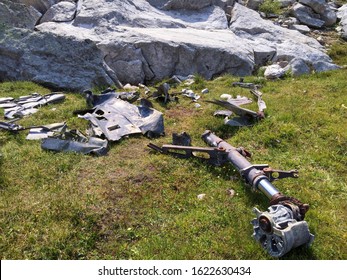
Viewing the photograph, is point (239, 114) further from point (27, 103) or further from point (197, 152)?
point (27, 103)

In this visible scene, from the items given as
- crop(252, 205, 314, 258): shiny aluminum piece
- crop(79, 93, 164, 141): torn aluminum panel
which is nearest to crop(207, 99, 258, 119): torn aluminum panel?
crop(79, 93, 164, 141): torn aluminum panel

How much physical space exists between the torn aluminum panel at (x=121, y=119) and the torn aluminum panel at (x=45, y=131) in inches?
24.6

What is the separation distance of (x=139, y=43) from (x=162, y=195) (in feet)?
25.2

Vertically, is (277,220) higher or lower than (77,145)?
higher

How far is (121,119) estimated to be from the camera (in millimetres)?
6758

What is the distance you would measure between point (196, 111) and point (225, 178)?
3053mm

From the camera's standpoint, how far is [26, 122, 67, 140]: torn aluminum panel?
20.0 feet

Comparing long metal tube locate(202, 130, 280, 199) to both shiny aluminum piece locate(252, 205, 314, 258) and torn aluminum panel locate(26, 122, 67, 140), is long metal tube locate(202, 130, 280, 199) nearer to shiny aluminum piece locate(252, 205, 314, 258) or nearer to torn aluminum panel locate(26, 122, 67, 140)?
shiny aluminum piece locate(252, 205, 314, 258)

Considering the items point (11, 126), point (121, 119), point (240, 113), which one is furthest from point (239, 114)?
point (11, 126)

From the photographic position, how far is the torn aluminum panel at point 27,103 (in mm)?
7242

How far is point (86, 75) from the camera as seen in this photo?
9469mm

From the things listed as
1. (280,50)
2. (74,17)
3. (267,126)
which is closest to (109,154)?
(267,126)

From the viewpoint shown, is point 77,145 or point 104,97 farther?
point 104,97

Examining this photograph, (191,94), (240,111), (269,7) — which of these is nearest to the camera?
(240,111)
